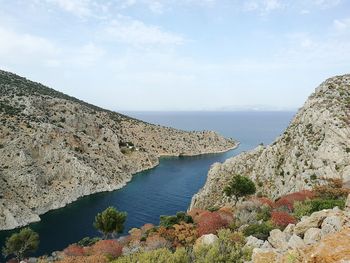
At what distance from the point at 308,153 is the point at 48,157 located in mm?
87122

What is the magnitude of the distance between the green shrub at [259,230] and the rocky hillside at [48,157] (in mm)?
73887

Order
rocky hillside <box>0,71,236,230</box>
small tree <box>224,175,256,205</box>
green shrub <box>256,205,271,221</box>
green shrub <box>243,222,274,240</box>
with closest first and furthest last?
1. green shrub <box>243,222,274,240</box>
2. green shrub <box>256,205,271,221</box>
3. small tree <box>224,175,256,205</box>
4. rocky hillside <box>0,71,236,230</box>

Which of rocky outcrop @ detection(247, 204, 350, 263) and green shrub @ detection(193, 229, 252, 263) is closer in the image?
rocky outcrop @ detection(247, 204, 350, 263)

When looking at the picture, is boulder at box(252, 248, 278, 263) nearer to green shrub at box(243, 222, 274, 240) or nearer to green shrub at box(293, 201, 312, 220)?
green shrub at box(243, 222, 274, 240)

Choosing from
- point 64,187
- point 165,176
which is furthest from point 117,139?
point 64,187

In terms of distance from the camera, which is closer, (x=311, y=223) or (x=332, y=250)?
(x=332, y=250)

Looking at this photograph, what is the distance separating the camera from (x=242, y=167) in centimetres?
9319

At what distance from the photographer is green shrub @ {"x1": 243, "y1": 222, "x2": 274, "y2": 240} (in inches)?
1440

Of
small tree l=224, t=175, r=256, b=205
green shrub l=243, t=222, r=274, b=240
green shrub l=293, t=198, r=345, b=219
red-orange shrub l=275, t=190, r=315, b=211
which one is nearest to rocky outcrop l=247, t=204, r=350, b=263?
green shrub l=243, t=222, r=274, b=240

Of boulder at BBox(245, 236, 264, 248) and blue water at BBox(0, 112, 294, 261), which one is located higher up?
boulder at BBox(245, 236, 264, 248)

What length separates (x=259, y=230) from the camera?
3831 centimetres

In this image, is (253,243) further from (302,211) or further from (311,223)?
(302,211)

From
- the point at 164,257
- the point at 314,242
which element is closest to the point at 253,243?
the point at 164,257

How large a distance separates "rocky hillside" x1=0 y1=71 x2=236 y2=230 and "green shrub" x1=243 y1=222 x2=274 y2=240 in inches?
2909
